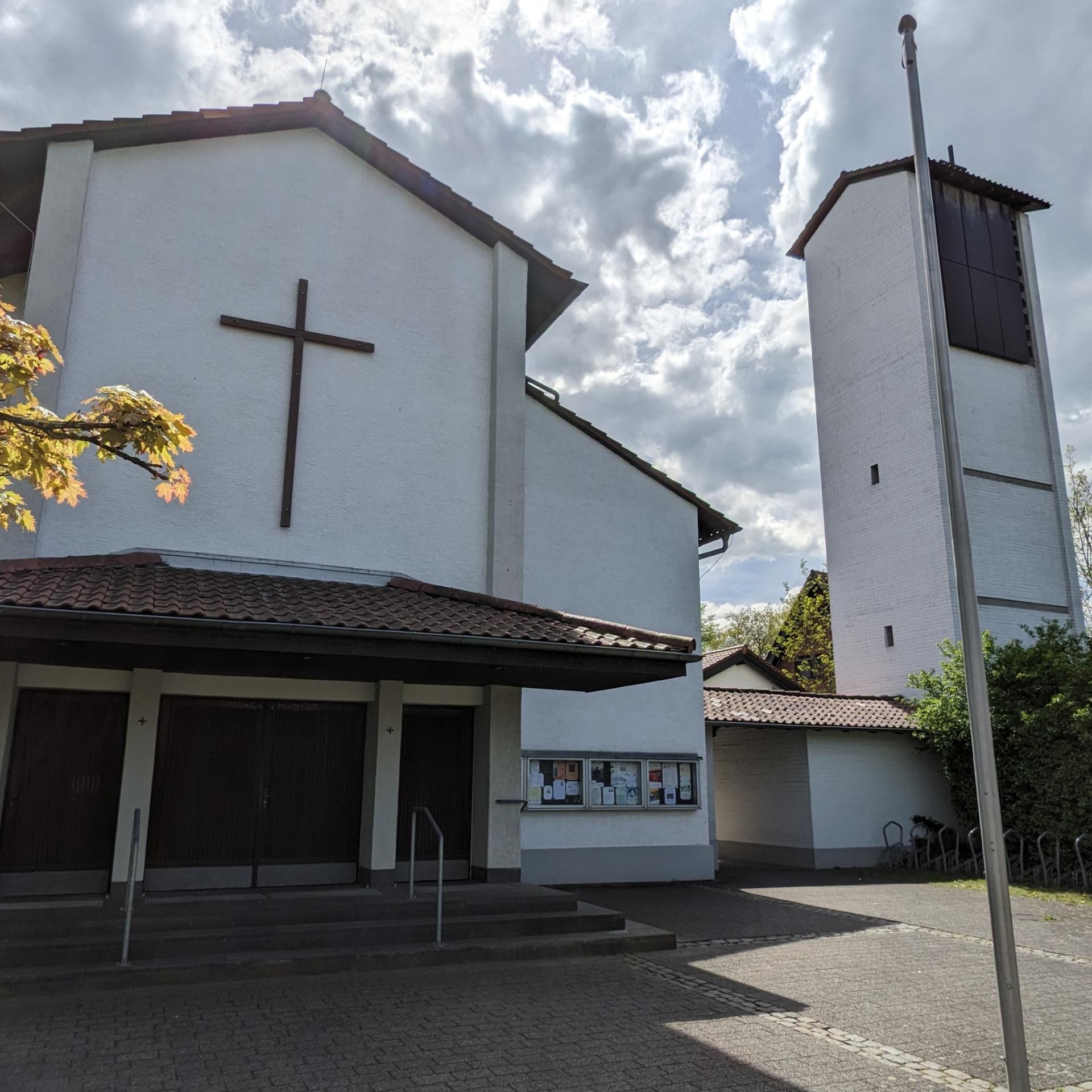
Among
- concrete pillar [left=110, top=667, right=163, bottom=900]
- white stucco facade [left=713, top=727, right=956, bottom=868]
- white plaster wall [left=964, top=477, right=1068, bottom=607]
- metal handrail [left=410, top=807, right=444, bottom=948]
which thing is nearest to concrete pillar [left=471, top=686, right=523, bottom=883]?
metal handrail [left=410, top=807, right=444, bottom=948]

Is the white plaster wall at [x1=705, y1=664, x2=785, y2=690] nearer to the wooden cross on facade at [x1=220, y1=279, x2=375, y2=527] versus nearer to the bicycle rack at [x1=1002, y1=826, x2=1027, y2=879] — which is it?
the bicycle rack at [x1=1002, y1=826, x2=1027, y2=879]

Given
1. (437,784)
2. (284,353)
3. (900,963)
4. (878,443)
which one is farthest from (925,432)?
(284,353)

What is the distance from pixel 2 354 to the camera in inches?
234

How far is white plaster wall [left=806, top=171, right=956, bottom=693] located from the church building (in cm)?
1072

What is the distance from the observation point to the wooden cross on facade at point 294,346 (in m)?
10.2

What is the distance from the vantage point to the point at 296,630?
24.7 feet

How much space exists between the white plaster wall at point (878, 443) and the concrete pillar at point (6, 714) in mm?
16831

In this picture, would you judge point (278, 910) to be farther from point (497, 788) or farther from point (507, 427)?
point (507, 427)

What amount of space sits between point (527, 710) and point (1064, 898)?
818 cm

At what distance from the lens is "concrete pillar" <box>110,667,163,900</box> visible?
28.2 feet

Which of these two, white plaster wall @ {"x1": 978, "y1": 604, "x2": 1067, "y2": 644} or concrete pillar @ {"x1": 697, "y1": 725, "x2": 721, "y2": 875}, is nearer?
concrete pillar @ {"x1": 697, "y1": 725, "x2": 721, "y2": 875}

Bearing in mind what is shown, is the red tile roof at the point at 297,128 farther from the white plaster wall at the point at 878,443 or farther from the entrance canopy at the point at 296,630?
the white plaster wall at the point at 878,443

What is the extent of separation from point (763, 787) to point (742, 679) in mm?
3698

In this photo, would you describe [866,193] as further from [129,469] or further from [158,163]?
[129,469]
